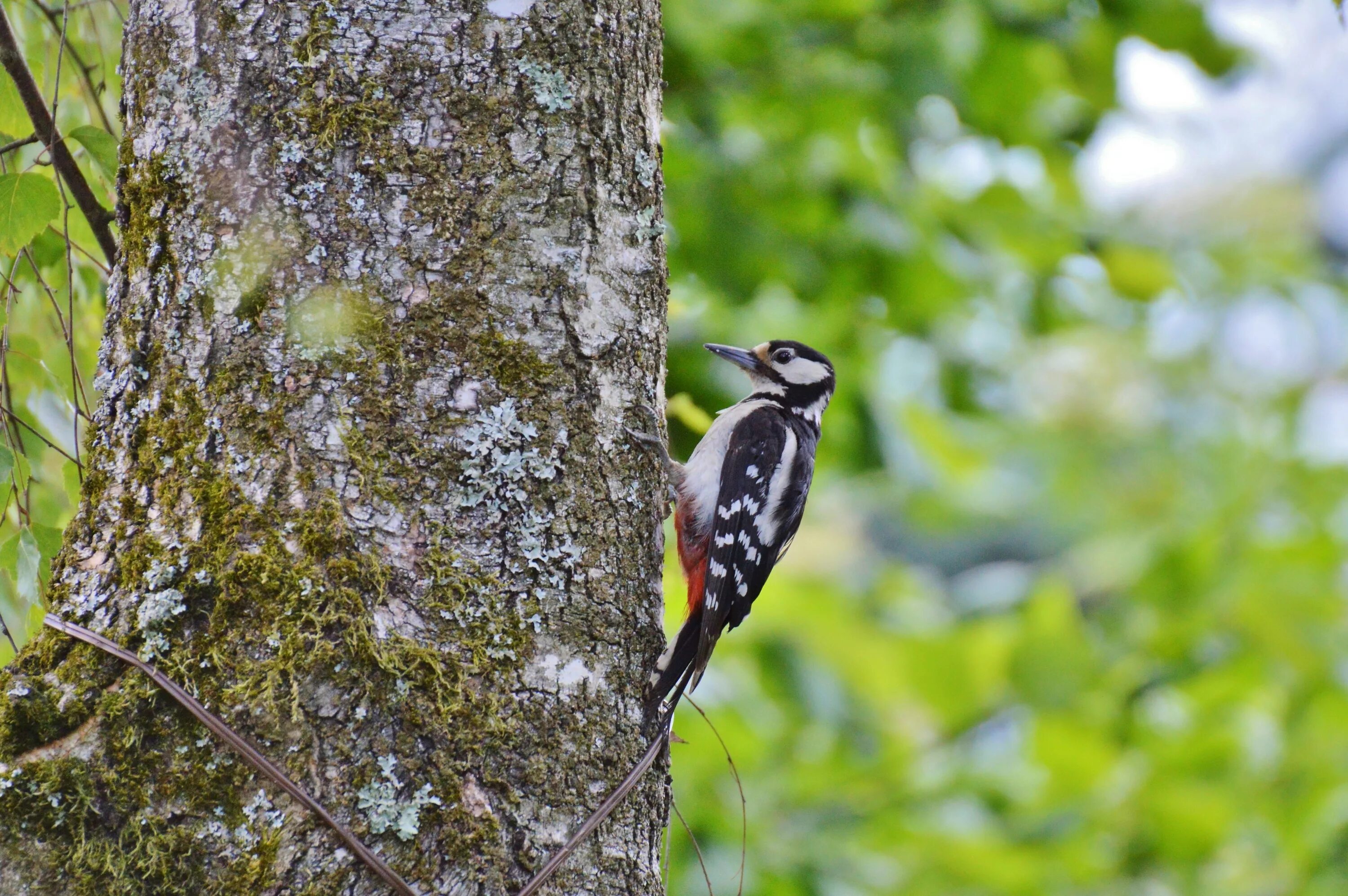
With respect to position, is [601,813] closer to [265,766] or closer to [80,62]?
[265,766]

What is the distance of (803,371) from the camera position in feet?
12.5

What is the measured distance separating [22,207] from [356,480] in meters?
0.75

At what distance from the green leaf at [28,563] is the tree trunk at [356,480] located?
0.21 ft

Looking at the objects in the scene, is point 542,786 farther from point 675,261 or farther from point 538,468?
point 675,261

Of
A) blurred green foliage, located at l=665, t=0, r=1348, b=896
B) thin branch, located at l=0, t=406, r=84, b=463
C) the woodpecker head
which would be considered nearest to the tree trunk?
thin branch, located at l=0, t=406, r=84, b=463

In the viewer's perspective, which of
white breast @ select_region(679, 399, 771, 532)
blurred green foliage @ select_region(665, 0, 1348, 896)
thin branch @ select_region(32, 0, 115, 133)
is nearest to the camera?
thin branch @ select_region(32, 0, 115, 133)

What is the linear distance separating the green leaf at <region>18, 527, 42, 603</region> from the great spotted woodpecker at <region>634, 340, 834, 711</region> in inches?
44.4

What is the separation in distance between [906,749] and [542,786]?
3528 millimetres

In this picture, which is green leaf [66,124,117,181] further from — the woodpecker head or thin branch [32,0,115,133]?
the woodpecker head

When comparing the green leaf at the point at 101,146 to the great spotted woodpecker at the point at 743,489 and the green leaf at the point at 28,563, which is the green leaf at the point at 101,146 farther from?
the great spotted woodpecker at the point at 743,489

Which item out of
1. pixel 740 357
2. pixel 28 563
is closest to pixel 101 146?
pixel 28 563

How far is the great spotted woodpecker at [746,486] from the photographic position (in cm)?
279

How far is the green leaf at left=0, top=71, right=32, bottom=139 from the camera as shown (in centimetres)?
199

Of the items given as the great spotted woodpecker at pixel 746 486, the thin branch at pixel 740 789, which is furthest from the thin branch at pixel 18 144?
the thin branch at pixel 740 789
